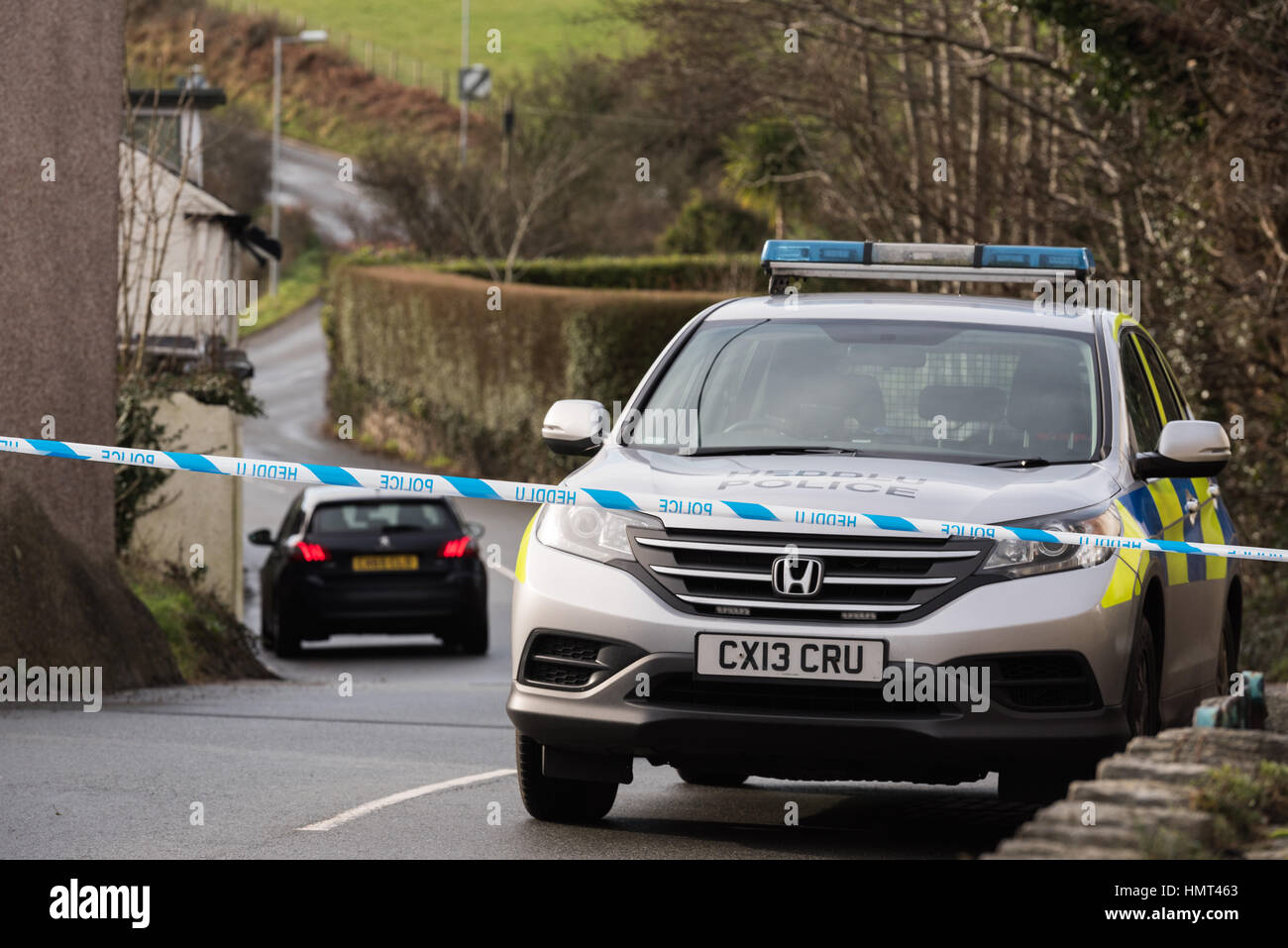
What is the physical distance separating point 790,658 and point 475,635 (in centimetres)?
1465

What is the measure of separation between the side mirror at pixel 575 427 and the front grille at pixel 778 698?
52.1 inches

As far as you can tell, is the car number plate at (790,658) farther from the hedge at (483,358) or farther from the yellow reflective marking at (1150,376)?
the hedge at (483,358)

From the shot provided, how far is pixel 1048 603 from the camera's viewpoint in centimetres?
661

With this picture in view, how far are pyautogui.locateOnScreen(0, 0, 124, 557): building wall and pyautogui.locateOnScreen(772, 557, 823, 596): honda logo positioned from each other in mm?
7136

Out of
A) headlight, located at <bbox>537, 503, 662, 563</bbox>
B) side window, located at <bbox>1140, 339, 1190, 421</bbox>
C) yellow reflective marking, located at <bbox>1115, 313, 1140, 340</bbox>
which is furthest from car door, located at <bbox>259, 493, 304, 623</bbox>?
headlight, located at <bbox>537, 503, 662, 563</bbox>

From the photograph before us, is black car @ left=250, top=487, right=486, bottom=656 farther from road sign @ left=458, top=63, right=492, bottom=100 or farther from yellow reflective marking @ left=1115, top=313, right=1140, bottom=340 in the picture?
road sign @ left=458, top=63, right=492, bottom=100

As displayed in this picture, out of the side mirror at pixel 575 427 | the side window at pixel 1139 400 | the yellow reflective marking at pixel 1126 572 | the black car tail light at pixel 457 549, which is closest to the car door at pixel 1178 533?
the side window at pixel 1139 400

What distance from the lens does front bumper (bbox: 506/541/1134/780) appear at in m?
6.56

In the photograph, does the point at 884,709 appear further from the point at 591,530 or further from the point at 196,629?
the point at 196,629

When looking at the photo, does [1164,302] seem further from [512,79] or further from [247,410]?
[512,79]

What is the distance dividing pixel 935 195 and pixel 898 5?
4.21 metres

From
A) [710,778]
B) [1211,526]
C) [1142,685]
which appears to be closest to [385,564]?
[710,778]

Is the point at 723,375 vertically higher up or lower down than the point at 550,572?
higher up
